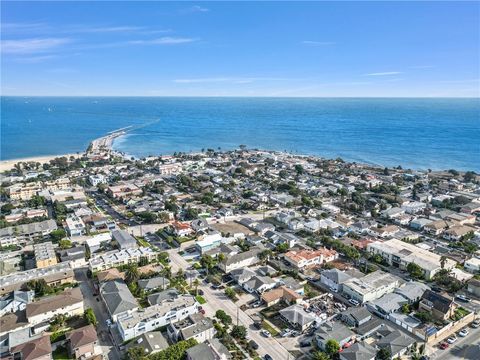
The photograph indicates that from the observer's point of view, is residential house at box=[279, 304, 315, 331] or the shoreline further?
the shoreline

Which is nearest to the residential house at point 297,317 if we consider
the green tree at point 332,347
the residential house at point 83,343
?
the green tree at point 332,347

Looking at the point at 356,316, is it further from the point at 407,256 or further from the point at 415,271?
the point at 407,256

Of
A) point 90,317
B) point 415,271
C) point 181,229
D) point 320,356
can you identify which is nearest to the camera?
point 320,356

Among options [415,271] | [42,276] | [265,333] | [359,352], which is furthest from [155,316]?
[415,271]

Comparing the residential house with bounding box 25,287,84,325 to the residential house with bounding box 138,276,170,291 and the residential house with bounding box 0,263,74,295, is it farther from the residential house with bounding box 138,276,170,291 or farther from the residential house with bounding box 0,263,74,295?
the residential house with bounding box 138,276,170,291

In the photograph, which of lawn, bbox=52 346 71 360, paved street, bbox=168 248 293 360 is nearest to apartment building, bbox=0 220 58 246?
paved street, bbox=168 248 293 360

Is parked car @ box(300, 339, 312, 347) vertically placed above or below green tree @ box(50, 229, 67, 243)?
below
